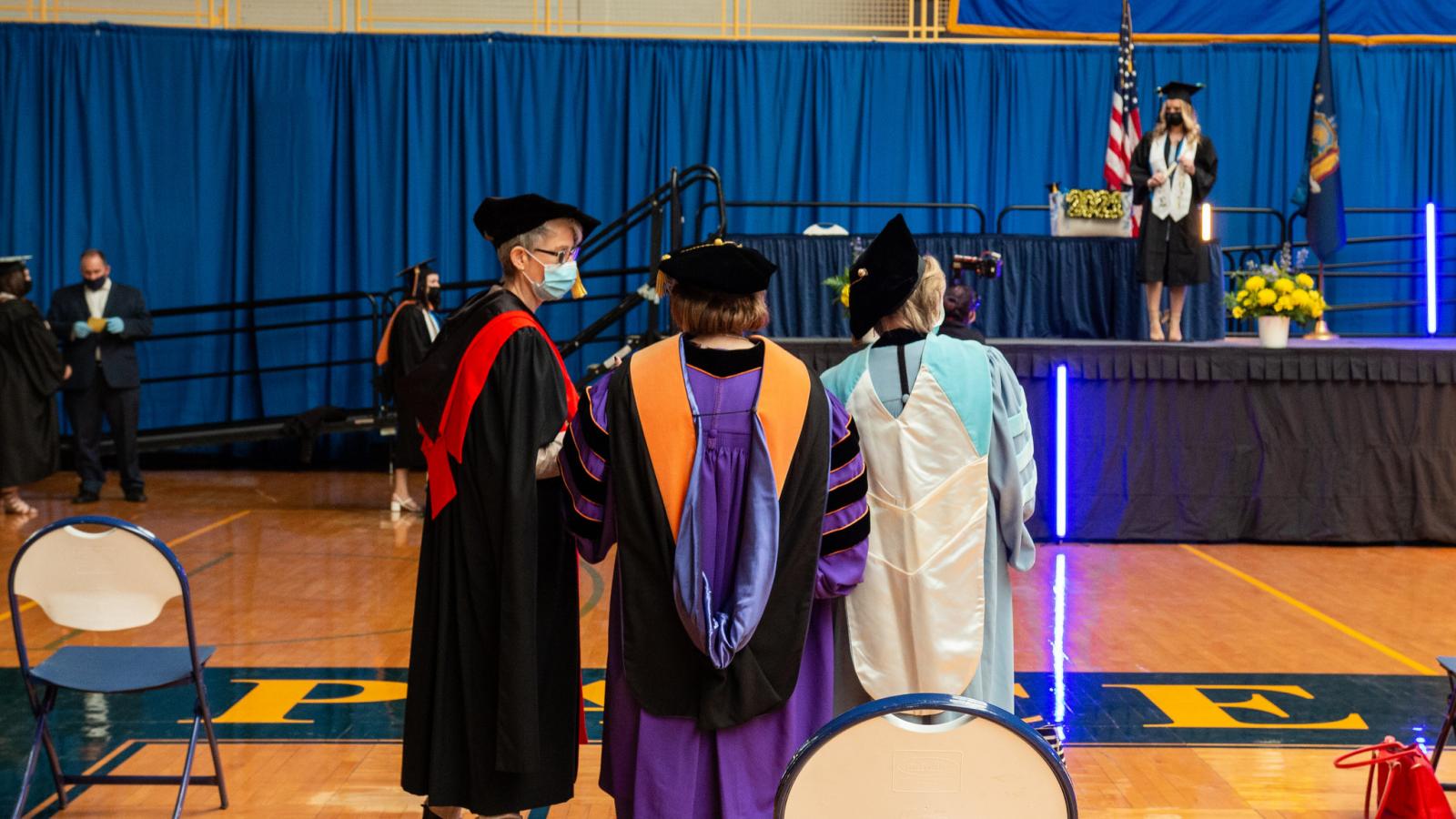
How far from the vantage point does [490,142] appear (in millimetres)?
12734

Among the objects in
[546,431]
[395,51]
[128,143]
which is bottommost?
[546,431]

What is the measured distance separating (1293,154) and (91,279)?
10.3m

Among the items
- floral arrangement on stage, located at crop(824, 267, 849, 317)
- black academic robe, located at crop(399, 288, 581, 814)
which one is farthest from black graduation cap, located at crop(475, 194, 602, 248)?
floral arrangement on stage, located at crop(824, 267, 849, 317)

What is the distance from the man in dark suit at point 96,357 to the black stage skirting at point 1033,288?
4.57 m

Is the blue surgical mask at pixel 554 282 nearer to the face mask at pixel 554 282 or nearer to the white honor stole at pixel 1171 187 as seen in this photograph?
the face mask at pixel 554 282

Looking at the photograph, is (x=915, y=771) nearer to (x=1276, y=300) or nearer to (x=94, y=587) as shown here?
(x=94, y=587)

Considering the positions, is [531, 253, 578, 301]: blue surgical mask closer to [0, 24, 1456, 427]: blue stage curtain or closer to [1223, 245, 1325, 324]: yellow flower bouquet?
[1223, 245, 1325, 324]: yellow flower bouquet

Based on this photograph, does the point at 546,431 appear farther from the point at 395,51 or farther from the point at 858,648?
the point at 395,51

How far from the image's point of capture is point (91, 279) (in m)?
10.0

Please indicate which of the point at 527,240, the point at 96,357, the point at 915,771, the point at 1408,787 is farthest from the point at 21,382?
the point at 915,771

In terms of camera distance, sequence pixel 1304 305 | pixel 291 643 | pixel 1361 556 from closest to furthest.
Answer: pixel 291 643 < pixel 1361 556 < pixel 1304 305

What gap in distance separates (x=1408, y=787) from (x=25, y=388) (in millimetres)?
8946

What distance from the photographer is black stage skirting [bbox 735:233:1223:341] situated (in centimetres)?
945

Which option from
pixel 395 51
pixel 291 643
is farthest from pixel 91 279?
pixel 291 643
